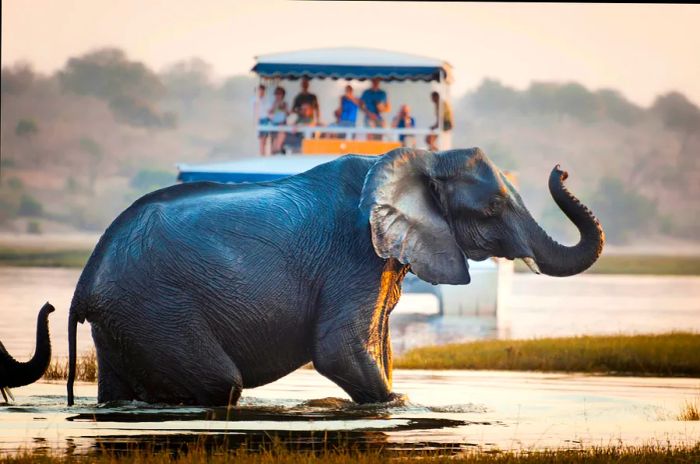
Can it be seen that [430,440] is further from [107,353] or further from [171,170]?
[171,170]

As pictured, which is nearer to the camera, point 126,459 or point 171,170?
point 126,459

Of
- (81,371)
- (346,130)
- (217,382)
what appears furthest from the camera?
(346,130)

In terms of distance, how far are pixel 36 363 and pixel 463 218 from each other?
Result: 12.0 ft

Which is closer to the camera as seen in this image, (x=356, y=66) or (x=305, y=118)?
(x=305, y=118)

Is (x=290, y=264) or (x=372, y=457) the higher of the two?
(x=290, y=264)

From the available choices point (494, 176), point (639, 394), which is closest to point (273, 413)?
point (494, 176)

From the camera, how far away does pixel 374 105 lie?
124ft

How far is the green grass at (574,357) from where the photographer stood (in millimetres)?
22391

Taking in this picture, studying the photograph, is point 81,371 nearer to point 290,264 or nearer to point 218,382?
point 218,382

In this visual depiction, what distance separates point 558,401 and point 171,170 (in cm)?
8495

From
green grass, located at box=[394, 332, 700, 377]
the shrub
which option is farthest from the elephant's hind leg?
the shrub

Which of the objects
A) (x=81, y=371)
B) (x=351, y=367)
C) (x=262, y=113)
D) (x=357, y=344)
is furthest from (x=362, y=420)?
(x=262, y=113)

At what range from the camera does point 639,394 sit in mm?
18219

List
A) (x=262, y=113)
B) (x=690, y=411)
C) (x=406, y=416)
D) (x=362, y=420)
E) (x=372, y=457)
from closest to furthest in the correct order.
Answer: (x=372, y=457), (x=362, y=420), (x=406, y=416), (x=690, y=411), (x=262, y=113)
